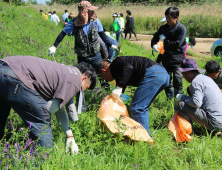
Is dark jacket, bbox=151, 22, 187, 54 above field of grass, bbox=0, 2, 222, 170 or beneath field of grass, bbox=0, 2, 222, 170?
above

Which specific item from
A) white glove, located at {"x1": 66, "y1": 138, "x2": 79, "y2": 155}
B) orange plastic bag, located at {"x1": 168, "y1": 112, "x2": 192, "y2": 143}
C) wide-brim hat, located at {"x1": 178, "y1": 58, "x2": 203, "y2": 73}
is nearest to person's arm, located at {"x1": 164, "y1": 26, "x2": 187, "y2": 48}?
wide-brim hat, located at {"x1": 178, "y1": 58, "x2": 203, "y2": 73}

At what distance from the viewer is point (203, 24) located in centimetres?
1773

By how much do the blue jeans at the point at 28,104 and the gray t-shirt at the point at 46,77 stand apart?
65 millimetres

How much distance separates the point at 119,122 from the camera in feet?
8.71

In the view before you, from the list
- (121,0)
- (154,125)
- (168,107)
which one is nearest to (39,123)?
(154,125)

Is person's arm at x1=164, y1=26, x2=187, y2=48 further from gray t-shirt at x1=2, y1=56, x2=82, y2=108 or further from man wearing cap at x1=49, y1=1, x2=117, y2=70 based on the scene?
gray t-shirt at x1=2, y1=56, x2=82, y2=108

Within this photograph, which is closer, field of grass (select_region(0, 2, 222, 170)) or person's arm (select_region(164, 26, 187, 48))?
field of grass (select_region(0, 2, 222, 170))

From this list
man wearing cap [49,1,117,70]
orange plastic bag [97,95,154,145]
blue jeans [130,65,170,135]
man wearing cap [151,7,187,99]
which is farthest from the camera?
man wearing cap [151,7,187,99]

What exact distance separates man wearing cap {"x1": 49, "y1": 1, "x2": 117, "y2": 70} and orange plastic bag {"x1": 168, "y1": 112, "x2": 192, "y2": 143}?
5.90 feet

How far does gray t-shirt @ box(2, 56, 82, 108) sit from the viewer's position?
6.48 feet

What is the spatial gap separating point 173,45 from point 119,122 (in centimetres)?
247

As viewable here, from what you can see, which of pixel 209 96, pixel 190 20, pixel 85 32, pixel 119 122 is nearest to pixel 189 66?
pixel 209 96

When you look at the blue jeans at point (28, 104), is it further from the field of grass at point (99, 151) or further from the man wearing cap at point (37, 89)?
the field of grass at point (99, 151)

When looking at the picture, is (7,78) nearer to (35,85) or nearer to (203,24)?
(35,85)
